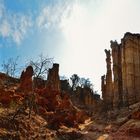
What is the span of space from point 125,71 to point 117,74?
8.57 feet

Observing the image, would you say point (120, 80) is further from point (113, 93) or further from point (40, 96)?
point (40, 96)

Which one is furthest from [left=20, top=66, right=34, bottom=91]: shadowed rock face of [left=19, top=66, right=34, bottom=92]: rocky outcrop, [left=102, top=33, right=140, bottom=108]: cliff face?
[left=102, top=33, right=140, bottom=108]: cliff face

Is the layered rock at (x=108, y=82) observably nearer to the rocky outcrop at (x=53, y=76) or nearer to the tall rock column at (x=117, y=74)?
the tall rock column at (x=117, y=74)

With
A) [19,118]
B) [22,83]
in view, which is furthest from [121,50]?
[19,118]

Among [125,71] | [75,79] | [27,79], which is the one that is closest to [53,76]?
[27,79]

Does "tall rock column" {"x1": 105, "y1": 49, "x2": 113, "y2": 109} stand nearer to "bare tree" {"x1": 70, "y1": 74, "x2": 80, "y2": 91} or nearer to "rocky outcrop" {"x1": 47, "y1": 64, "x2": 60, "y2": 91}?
"rocky outcrop" {"x1": 47, "y1": 64, "x2": 60, "y2": 91}

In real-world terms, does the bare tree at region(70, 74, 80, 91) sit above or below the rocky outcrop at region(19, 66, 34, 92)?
above

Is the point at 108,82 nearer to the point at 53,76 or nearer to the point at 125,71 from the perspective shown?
the point at 125,71

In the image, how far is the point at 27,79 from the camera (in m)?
36.5

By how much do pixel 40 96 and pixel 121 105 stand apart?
67.7 ft

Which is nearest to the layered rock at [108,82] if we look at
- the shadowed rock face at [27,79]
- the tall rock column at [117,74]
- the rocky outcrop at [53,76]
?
the tall rock column at [117,74]

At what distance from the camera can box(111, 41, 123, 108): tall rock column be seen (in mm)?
54128

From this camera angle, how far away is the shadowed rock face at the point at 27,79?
3608cm

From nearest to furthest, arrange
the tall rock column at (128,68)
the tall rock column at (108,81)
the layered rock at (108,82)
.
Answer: the tall rock column at (128,68), the tall rock column at (108,81), the layered rock at (108,82)
